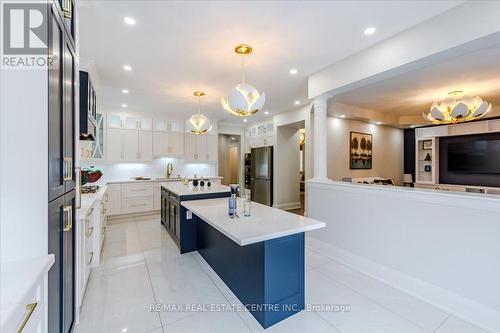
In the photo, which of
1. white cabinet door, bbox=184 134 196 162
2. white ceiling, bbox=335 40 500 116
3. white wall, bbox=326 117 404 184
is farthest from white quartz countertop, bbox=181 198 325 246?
white cabinet door, bbox=184 134 196 162

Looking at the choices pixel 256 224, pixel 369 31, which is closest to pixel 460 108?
pixel 369 31

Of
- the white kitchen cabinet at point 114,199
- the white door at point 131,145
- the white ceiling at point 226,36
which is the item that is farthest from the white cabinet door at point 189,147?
the white ceiling at point 226,36

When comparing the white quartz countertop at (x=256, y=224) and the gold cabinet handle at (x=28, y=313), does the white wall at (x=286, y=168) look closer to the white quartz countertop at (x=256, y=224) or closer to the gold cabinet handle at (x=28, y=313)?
the white quartz countertop at (x=256, y=224)

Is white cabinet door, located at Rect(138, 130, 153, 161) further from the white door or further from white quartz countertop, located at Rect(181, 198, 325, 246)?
white quartz countertop, located at Rect(181, 198, 325, 246)

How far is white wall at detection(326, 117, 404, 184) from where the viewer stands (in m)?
5.48

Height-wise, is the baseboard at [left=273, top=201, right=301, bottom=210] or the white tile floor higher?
the baseboard at [left=273, top=201, right=301, bottom=210]

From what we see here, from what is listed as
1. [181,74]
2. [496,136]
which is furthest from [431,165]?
[181,74]

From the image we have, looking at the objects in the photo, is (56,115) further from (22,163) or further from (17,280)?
(17,280)

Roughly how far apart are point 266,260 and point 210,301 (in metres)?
0.85

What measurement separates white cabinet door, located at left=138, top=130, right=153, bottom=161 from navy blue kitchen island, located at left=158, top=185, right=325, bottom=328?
432 centimetres

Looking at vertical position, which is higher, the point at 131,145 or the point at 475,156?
the point at 131,145

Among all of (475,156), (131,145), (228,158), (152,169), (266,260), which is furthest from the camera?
(228,158)

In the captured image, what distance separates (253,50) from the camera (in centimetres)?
276

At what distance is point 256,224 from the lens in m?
1.91
